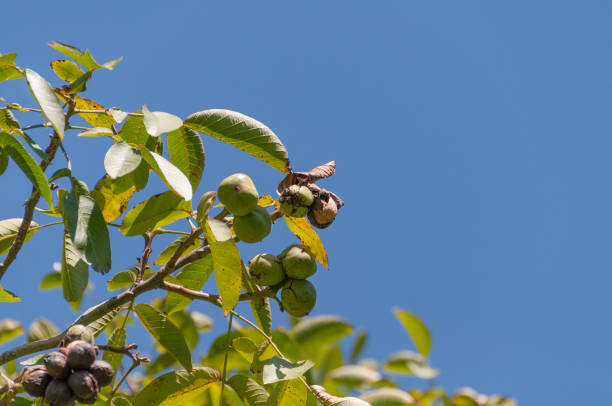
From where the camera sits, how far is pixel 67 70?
2029 millimetres

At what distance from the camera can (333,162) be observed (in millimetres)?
2189

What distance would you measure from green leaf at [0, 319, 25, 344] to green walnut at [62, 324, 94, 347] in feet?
6.14

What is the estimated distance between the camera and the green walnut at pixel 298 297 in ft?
6.45

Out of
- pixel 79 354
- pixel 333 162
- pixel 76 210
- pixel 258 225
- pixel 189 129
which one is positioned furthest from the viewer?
pixel 333 162

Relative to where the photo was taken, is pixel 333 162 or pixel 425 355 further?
pixel 425 355

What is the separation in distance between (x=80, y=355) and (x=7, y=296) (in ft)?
2.28

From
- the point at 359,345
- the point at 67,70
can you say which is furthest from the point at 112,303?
the point at 359,345

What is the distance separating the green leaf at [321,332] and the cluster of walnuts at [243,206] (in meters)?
1.36

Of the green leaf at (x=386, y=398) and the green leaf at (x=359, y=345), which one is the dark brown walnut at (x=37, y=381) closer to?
the green leaf at (x=386, y=398)

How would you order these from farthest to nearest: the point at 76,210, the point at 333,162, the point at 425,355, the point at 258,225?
1. the point at 425,355
2. the point at 333,162
3. the point at 258,225
4. the point at 76,210

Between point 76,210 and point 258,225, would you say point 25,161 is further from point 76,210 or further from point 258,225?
point 258,225

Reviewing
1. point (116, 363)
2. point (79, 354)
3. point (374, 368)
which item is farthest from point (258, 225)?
point (374, 368)

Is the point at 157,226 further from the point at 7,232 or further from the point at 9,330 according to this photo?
the point at 9,330

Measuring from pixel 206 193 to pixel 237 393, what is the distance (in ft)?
2.33
